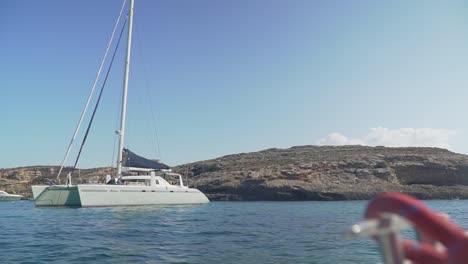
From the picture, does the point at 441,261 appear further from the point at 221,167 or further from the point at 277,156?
the point at 277,156

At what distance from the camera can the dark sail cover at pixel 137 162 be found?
41.2m

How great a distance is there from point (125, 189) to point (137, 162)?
4.61m

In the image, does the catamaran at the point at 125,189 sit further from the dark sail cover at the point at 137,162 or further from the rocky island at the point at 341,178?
the rocky island at the point at 341,178

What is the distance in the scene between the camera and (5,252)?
13.0m

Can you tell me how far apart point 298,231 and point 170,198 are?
81.7 feet

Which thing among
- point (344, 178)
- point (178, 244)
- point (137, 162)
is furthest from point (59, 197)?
point (344, 178)

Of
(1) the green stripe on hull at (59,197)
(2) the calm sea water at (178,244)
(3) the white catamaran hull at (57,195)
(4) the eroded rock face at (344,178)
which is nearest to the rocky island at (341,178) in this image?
(4) the eroded rock face at (344,178)

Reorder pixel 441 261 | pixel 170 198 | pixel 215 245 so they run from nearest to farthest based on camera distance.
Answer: pixel 441 261 < pixel 215 245 < pixel 170 198

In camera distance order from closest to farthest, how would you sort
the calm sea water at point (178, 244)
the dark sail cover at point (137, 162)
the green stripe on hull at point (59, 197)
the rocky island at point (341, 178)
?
the calm sea water at point (178, 244)
the green stripe on hull at point (59, 197)
the dark sail cover at point (137, 162)
the rocky island at point (341, 178)

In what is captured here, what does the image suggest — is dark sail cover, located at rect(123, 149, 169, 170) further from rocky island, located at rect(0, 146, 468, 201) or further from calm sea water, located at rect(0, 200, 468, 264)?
rocky island, located at rect(0, 146, 468, 201)

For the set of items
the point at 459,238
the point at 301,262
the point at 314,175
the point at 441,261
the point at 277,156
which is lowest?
the point at 301,262

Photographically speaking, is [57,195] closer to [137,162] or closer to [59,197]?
[59,197]

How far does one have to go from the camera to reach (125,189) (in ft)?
123

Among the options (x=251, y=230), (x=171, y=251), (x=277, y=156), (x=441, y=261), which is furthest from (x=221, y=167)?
(x=441, y=261)
